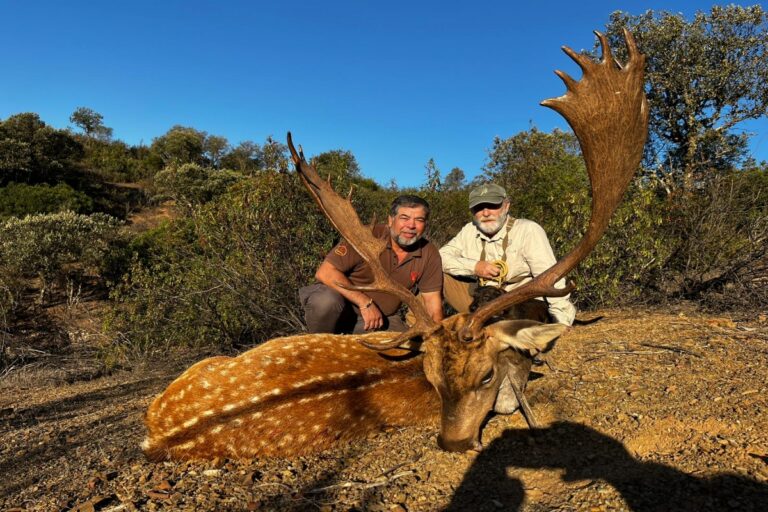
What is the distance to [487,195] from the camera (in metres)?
5.41

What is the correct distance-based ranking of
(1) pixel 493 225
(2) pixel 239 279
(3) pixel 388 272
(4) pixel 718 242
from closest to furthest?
(3) pixel 388 272 → (1) pixel 493 225 → (2) pixel 239 279 → (4) pixel 718 242

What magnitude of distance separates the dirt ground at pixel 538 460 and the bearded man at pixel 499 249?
1.13m

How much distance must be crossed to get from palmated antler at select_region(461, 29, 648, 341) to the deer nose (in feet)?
2.28

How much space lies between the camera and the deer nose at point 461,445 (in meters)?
3.29

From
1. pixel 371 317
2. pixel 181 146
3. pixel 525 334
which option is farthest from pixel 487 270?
pixel 181 146

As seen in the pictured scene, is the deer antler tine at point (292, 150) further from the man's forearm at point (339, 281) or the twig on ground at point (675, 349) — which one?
the twig on ground at point (675, 349)

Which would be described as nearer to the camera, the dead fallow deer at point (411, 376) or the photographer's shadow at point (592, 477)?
the photographer's shadow at point (592, 477)

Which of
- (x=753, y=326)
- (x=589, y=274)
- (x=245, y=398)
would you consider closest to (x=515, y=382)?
(x=245, y=398)

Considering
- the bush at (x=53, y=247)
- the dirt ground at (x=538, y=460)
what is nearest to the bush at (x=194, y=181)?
the bush at (x=53, y=247)

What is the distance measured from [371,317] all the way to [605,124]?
2870 millimetres

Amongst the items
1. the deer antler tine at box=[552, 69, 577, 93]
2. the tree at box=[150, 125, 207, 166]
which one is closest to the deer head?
the deer antler tine at box=[552, 69, 577, 93]

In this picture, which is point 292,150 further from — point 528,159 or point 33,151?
point 33,151

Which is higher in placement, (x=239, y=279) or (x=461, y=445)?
(x=239, y=279)

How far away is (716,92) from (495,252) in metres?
21.2
